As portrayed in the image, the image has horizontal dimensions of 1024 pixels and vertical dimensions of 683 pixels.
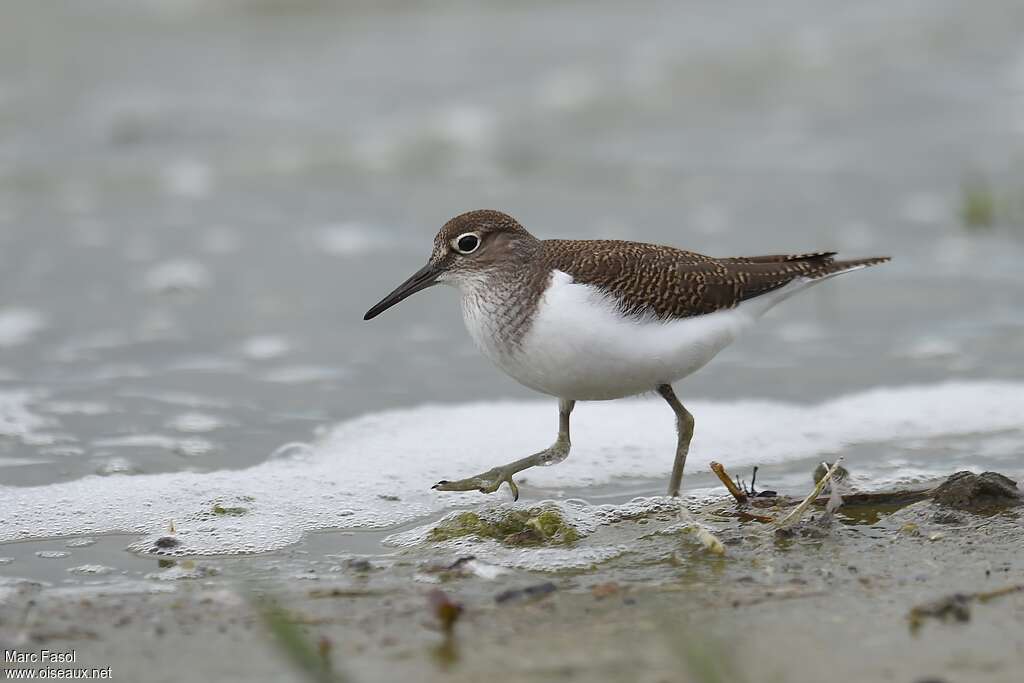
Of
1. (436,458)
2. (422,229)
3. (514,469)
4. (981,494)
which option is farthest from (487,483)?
(422,229)

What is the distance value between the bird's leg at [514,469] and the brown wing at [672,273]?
708 millimetres

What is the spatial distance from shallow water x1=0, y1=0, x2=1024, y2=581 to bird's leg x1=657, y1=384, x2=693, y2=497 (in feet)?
0.73

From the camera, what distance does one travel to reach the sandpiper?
19.4 ft

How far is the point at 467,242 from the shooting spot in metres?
6.39

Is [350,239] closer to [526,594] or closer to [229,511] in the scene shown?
[229,511]

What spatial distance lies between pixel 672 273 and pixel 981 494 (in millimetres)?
1760

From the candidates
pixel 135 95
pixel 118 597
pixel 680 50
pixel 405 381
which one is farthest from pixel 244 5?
pixel 118 597

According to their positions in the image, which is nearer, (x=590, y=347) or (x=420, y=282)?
(x=590, y=347)

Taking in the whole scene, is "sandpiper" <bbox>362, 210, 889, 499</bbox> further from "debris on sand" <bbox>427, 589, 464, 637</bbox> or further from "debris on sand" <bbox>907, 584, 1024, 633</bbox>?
"debris on sand" <bbox>907, 584, 1024, 633</bbox>

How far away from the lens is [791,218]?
11.7m

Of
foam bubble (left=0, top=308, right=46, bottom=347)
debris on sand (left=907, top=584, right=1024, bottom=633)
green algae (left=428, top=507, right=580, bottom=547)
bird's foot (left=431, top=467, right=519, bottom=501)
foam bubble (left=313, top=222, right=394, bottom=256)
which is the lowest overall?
debris on sand (left=907, top=584, right=1024, bottom=633)

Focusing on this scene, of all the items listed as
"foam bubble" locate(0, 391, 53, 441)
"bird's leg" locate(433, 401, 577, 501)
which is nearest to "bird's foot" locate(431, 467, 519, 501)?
"bird's leg" locate(433, 401, 577, 501)

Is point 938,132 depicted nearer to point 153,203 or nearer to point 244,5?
point 153,203

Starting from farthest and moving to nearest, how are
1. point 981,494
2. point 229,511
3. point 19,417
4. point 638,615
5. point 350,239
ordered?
1. point 350,239
2. point 19,417
3. point 229,511
4. point 981,494
5. point 638,615
